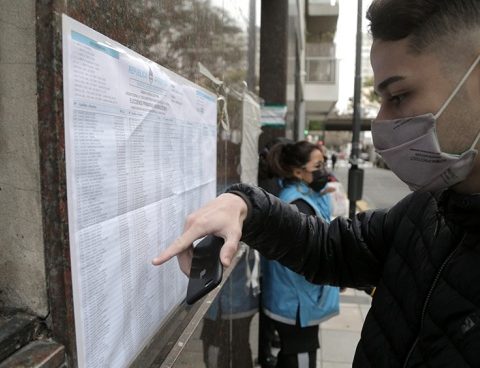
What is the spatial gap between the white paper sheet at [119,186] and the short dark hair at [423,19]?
2.32 ft

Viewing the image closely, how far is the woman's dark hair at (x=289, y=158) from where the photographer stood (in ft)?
11.0

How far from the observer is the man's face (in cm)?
119

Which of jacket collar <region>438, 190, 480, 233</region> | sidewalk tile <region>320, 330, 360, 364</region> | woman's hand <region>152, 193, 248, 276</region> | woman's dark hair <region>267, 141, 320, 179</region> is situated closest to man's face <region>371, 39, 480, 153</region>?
jacket collar <region>438, 190, 480, 233</region>

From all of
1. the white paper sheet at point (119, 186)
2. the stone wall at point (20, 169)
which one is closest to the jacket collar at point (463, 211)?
the white paper sheet at point (119, 186)

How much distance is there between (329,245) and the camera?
5.78ft

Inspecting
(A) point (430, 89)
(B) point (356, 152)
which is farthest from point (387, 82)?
(B) point (356, 152)

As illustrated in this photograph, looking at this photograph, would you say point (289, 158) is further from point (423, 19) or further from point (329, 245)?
point (423, 19)

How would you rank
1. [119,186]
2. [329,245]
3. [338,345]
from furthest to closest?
[338,345], [329,245], [119,186]

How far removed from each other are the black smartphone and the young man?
33 mm

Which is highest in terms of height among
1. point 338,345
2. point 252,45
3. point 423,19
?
point 252,45

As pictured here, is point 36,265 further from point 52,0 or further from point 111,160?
point 52,0

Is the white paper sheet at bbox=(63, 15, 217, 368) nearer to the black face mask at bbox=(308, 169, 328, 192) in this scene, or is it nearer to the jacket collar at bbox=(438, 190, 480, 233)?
the jacket collar at bbox=(438, 190, 480, 233)

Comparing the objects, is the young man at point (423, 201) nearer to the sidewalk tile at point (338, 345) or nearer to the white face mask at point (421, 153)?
the white face mask at point (421, 153)

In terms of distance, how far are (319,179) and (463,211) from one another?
2.23 metres
